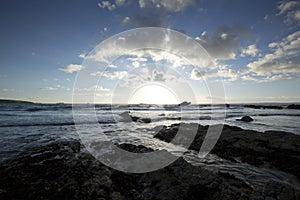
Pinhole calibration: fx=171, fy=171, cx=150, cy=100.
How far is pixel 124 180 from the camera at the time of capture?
609cm

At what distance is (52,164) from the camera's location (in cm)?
717

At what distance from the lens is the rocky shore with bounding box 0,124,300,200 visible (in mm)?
4906

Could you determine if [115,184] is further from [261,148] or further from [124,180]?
[261,148]

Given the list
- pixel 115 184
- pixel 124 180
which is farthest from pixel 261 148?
pixel 115 184

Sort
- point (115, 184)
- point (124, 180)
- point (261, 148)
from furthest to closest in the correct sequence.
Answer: point (261, 148)
point (124, 180)
point (115, 184)

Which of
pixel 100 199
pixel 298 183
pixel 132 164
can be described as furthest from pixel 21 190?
pixel 298 183

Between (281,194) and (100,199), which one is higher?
(281,194)

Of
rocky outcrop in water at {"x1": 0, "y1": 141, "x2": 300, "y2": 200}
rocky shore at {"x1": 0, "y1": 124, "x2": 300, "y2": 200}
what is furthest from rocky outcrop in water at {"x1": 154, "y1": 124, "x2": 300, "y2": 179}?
rocky outcrop in water at {"x1": 0, "y1": 141, "x2": 300, "y2": 200}

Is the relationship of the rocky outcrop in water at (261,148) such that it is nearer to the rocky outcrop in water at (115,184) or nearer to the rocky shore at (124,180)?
the rocky shore at (124,180)

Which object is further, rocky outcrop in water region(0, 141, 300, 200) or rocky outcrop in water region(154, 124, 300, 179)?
rocky outcrop in water region(154, 124, 300, 179)

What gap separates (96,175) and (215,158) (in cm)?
598

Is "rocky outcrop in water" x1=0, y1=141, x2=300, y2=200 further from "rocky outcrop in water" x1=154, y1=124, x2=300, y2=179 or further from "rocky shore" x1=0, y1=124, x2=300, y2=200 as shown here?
"rocky outcrop in water" x1=154, y1=124, x2=300, y2=179

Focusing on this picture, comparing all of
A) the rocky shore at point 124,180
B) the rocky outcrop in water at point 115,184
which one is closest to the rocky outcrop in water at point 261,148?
the rocky shore at point 124,180

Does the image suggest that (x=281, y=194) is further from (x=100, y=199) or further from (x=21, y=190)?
(x=21, y=190)
